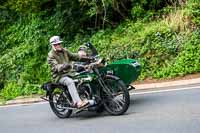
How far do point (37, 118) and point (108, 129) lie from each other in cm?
283

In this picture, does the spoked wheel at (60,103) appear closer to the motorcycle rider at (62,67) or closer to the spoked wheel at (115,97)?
the motorcycle rider at (62,67)

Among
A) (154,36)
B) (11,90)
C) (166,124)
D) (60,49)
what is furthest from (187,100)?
(11,90)

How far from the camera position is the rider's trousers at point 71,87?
36.6 ft

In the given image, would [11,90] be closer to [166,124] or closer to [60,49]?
[60,49]

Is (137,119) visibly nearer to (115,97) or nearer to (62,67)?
(115,97)

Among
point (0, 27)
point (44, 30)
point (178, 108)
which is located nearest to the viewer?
point (178, 108)

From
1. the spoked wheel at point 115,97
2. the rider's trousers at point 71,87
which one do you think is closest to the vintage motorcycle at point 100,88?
the spoked wheel at point 115,97

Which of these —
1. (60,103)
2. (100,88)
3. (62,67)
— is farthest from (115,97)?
(60,103)

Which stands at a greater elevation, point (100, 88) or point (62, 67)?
point (62, 67)

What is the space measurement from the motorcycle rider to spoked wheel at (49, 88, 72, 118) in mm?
342

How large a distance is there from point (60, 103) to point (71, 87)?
76 centimetres

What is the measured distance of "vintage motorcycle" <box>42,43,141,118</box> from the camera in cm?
1095

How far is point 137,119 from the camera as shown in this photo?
10422 millimetres

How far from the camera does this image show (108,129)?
9.96 metres
